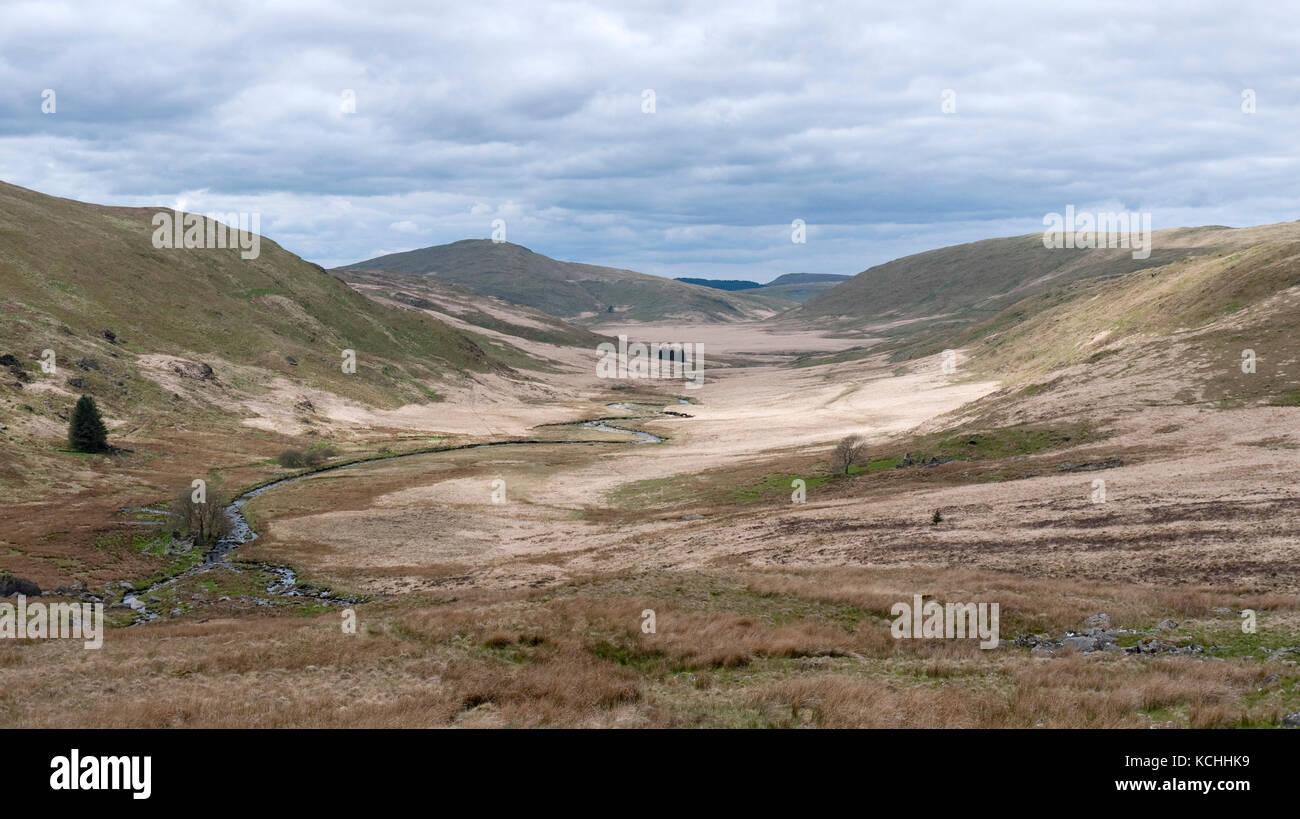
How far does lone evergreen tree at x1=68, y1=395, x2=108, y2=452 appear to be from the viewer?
92688mm

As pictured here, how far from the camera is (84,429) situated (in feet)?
304

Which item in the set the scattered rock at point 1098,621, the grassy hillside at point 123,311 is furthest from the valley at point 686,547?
the grassy hillside at point 123,311

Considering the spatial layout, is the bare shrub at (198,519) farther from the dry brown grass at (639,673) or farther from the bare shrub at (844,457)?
the bare shrub at (844,457)

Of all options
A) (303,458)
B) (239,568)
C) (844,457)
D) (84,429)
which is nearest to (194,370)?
(303,458)

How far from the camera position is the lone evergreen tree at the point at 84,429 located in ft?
304
